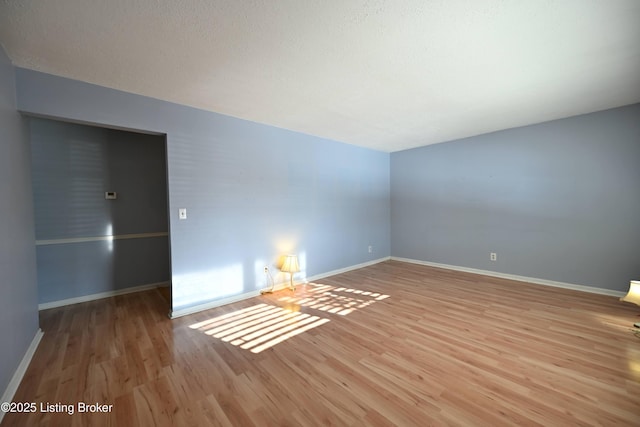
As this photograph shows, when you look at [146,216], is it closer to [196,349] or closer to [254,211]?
[254,211]

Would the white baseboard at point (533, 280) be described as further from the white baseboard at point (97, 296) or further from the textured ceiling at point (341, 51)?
the white baseboard at point (97, 296)

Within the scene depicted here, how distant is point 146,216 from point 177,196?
1571mm

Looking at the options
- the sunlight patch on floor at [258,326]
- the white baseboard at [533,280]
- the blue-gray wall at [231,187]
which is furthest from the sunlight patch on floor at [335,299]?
the white baseboard at [533,280]

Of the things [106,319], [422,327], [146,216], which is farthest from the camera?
[146,216]

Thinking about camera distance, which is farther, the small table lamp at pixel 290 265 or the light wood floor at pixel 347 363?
the small table lamp at pixel 290 265

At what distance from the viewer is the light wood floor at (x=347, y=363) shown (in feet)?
4.82

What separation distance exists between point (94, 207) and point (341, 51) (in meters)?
3.86

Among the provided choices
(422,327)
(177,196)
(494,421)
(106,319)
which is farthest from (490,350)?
(106,319)

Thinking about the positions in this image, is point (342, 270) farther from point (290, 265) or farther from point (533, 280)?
point (533, 280)

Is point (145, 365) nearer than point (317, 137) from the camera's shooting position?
Yes

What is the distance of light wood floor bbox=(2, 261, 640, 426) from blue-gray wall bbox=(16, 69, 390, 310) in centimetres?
64

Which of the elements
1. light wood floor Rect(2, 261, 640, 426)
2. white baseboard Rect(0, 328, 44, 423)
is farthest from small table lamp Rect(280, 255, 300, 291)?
white baseboard Rect(0, 328, 44, 423)

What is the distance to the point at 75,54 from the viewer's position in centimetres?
189

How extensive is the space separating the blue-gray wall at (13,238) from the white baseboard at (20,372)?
4 cm
